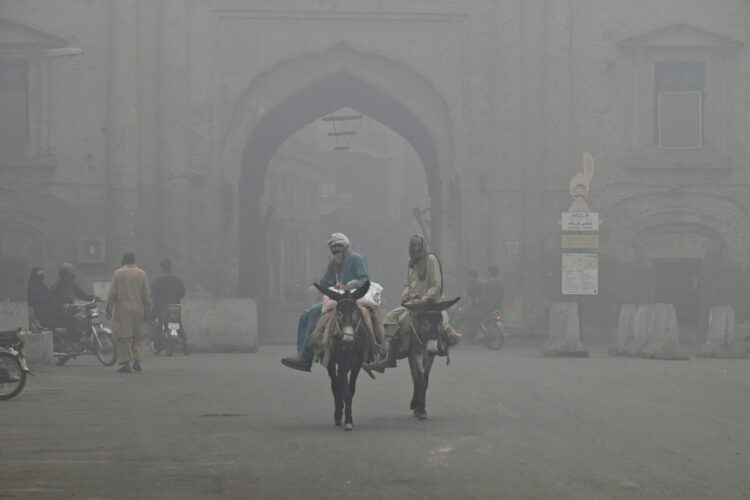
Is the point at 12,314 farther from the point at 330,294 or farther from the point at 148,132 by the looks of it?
the point at 148,132

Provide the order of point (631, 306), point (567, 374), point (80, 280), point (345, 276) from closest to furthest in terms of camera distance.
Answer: point (345, 276) → point (567, 374) → point (631, 306) → point (80, 280)

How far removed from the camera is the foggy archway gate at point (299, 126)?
97.0ft

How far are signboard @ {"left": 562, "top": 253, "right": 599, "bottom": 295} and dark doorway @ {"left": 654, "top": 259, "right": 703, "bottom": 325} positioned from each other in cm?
161

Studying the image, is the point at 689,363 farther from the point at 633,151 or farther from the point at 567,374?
the point at 633,151

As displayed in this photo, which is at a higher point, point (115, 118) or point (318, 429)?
point (115, 118)

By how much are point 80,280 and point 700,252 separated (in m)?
12.8

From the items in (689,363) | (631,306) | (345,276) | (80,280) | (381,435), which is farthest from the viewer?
(80,280)

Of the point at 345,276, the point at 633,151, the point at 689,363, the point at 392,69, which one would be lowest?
the point at 689,363

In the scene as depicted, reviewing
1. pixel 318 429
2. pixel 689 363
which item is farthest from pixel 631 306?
pixel 318 429

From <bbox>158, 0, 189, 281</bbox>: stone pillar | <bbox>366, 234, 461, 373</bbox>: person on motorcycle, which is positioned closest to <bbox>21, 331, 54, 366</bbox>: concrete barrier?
<bbox>366, 234, 461, 373</bbox>: person on motorcycle

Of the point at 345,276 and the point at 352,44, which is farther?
the point at 352,44

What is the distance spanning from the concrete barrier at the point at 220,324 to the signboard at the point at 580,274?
7.36m

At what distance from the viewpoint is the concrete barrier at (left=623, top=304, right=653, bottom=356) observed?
21.9 meters

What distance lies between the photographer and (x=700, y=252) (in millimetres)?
28547
